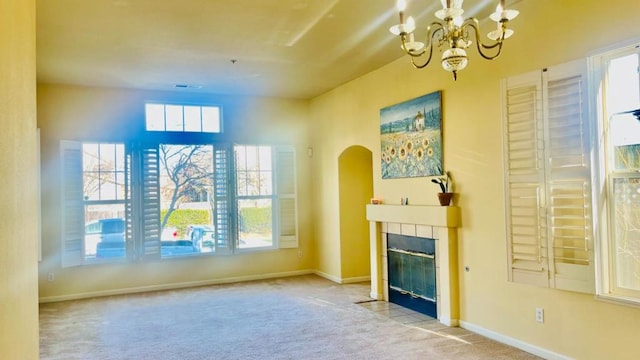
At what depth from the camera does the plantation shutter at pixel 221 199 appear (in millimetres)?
6824

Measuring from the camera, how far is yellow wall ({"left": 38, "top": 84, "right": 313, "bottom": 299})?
19.5 feet

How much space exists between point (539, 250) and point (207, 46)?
12.0ft

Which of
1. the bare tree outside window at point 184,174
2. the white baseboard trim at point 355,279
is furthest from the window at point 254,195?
the white baseboard trim at point 355,279

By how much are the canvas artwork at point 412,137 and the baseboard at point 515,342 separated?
5.08ft

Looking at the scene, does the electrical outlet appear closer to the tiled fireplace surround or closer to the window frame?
the window frame

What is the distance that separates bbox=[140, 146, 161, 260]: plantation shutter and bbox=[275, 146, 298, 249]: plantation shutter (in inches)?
72.8

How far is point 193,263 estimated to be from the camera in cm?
671

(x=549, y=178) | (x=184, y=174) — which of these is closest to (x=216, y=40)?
(x=184, y=174)

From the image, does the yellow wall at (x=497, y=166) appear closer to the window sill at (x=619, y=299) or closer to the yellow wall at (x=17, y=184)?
the window sill at (x=619, y=299)

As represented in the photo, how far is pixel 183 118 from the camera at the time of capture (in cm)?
681

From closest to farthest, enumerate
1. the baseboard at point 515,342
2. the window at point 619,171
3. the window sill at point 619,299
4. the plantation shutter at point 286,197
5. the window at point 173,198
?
the window sill at point 619,299, the window at point 619,171, the baseboard at point 515,342, the window at point 173,198, the plantation shutter at point 286,197

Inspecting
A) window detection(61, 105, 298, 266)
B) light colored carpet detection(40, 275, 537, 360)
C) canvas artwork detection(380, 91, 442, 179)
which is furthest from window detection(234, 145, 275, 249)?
canvas artwork detection(380, 91, 442, 179)

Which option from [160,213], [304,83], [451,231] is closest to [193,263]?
[160,213]

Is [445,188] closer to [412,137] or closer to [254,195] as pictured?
[412,137]
